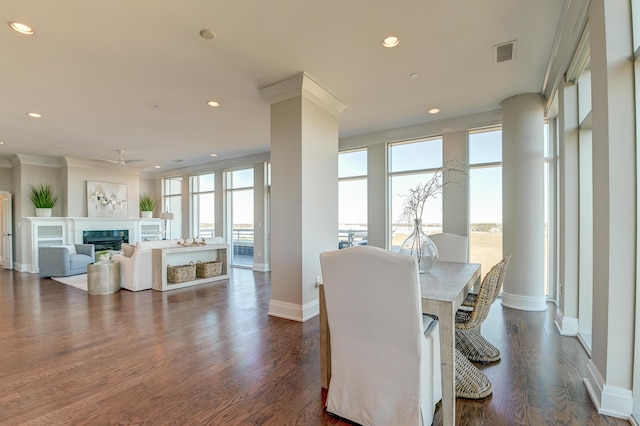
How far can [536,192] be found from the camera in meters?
4.14

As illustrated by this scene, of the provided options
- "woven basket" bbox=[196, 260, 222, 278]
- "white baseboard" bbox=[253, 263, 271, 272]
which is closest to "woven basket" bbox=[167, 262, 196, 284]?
"woven basket" bbox=[196, 260, 222, 278]

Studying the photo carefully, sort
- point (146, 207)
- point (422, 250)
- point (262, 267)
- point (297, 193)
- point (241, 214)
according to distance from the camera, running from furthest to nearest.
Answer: point (146, 207), point (241, 214), point (262, 267), point (297, 193), point (422, 250)

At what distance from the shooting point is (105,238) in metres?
8.65

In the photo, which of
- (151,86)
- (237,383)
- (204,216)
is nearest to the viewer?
(237,383)

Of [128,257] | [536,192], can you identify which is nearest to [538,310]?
[536,192]

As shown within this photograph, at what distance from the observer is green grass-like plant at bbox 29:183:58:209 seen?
25.4ft

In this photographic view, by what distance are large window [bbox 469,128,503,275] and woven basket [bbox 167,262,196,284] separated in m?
5.02

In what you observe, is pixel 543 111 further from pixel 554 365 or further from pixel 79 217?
pixel 79 217

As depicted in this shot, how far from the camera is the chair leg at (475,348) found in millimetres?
2641

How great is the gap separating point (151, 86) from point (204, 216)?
19.4 feet

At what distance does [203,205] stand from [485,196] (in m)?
7.55

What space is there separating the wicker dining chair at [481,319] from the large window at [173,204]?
30.7 ft

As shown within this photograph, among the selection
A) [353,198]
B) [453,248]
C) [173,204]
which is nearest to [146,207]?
[173,204]

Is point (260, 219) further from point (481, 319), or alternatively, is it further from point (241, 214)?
point (481, 319)
